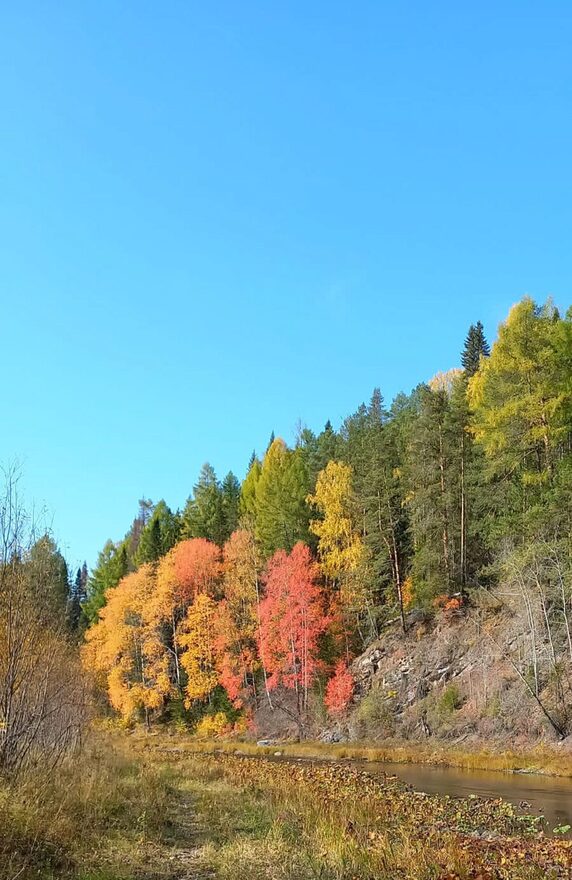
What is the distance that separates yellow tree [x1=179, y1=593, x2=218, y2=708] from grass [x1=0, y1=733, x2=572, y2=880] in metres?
37.6

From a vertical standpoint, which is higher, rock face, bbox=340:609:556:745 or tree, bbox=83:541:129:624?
tree, bbox=83:541:129:624

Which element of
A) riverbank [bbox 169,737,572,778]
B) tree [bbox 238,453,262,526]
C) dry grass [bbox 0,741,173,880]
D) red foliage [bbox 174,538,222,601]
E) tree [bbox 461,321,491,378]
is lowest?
riverbank [bbox 169,737,572,778]

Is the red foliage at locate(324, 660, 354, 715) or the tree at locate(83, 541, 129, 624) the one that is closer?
the red foliage at locate(324, 660, 354, 715)

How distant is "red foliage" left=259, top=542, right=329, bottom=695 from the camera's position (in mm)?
47062

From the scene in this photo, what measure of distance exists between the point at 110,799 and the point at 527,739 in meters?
22.3

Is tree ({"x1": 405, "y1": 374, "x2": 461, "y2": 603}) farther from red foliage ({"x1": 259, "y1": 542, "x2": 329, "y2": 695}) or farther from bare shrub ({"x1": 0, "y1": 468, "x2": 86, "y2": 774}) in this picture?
bare shrub ({"x1": 0, "y1": 468, "x2": 86, "y2": 774})

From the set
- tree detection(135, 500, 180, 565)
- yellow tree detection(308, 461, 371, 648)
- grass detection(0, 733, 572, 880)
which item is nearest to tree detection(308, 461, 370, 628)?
yellow tree detection(308, 461, 371, 648)

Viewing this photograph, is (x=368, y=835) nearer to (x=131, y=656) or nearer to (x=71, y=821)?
(x=71, y=821)

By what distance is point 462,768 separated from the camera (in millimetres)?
27938

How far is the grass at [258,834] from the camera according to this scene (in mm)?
9367

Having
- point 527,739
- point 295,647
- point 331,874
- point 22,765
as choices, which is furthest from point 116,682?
point 331,874

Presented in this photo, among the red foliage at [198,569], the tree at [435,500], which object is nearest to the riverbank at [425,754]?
the tree at [435,500]

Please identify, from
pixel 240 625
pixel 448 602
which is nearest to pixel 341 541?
pixel 448 602

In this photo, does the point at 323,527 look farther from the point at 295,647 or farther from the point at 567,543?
the point at 567,543
